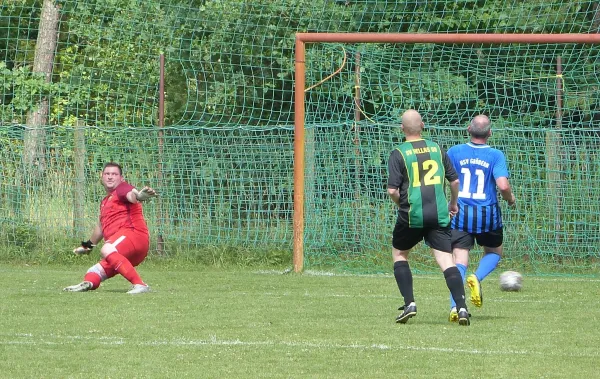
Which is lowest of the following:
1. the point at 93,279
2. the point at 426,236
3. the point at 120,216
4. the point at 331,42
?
the point at 93,279

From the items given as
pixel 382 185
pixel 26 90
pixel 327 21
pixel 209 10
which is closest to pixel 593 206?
pixel 382 185

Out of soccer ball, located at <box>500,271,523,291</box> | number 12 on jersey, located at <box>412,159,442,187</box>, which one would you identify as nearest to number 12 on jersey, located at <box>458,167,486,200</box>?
number 12 on jersey, located at <box>412,159,442,187</box>

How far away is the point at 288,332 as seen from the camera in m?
7.77

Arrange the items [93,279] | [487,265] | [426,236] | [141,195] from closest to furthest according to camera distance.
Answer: [426,236], [487,265], [141,195], [93,279]

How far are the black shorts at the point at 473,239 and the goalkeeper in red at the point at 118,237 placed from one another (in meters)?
2.92

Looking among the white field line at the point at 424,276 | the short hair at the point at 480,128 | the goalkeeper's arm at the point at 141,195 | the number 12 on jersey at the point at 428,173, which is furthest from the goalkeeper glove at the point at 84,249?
the short hair at the point at 480,128

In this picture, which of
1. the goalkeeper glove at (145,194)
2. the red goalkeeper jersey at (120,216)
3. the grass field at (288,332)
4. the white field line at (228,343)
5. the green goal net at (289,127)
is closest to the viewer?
the grass field at (288,332)

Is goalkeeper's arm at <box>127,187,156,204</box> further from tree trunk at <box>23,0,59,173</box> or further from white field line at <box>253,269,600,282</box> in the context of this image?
tree trunk at <box>23,0,59,173</box>

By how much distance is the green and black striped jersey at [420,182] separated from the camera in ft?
27.1

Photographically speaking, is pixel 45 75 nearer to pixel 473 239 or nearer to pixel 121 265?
pixel 121 265

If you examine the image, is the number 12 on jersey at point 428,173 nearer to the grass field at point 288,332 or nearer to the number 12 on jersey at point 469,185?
the number 12 on jersey at point 469,185

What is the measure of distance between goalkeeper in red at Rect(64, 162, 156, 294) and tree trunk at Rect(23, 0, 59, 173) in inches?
171

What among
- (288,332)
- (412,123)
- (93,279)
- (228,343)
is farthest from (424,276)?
(228,343)

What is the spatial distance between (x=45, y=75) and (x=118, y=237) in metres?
6.15
